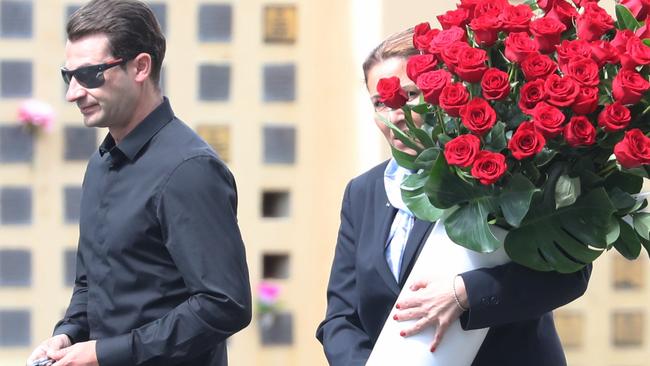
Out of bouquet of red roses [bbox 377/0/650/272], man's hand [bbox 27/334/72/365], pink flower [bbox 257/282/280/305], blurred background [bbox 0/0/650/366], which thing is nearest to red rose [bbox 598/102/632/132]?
bouquet of red roses [bbox 377/0/650/272]

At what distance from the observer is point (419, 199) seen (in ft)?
8.22

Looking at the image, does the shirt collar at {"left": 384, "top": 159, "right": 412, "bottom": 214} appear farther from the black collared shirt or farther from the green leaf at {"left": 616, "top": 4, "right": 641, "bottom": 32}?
the green leaf at {"left": 616, "top": 4, "right": 641, "bottom": 32}

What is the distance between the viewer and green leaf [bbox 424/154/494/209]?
2.41 metres

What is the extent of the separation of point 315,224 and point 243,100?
2.06ft

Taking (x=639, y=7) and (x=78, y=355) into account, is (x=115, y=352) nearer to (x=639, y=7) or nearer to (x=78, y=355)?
(x=78, y=355)

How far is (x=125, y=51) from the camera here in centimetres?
298

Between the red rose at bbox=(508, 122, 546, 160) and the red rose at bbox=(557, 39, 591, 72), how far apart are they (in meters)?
0.12

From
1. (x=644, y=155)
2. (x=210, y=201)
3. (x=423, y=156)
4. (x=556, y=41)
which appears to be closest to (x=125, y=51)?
(x=210, y=201)

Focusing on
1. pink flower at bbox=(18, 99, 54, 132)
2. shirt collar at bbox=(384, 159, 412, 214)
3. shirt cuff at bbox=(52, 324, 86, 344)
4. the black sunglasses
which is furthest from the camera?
pink flower at bbox=(18, 99, 54, 132)

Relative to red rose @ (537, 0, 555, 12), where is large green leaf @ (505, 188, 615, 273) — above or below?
below

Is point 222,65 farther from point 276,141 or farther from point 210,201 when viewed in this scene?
point 210,201

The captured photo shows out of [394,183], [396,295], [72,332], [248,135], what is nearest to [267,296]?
[248,135]

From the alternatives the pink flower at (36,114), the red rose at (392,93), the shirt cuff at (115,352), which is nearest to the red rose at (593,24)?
the red rose at (392,93)

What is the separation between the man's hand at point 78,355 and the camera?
2.87m
